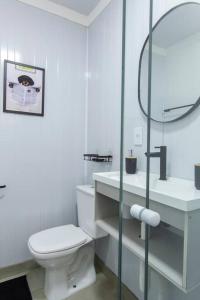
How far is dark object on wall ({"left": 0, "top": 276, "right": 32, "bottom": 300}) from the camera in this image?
1.47 m

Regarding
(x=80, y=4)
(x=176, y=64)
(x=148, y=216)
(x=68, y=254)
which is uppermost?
(x=80, y=4)

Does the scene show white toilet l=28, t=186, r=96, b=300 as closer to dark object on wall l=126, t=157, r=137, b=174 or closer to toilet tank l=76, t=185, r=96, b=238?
toilet tank l=76, t=185, r=96, b=238

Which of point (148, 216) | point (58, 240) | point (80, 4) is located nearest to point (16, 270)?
point (58, 240)

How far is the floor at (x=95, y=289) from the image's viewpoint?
1.48 metres

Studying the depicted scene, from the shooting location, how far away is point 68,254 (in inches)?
55.8

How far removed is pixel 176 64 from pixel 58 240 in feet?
4.77

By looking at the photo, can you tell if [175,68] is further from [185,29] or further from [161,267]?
[161,267]

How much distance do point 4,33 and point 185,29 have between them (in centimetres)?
147

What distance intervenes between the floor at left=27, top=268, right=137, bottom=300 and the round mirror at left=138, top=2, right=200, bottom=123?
1372mm

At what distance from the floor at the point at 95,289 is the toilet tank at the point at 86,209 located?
42 centimetres

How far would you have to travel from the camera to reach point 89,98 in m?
2.07

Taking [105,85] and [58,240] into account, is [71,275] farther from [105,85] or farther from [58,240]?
[105,85]

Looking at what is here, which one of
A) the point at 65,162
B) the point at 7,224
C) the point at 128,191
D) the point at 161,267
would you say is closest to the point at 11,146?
the point at 65,162

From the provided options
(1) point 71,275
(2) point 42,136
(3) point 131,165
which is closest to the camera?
(3) point 131,165
